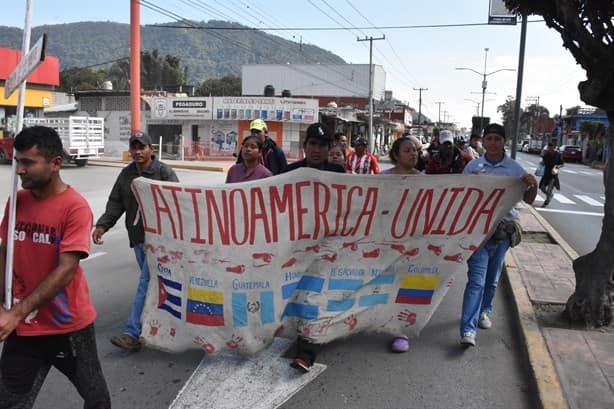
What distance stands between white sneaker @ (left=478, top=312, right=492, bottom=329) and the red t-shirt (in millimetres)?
3492

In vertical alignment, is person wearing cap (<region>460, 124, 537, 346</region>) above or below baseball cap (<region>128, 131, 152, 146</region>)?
below

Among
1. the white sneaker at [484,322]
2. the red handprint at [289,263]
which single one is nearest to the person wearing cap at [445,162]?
the white sneaker at [484,322]

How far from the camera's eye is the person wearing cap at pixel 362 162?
7906 millimetres

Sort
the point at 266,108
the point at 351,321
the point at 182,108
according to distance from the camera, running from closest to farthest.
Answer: the point at 351,321 < the point at 266,108 < the point at 182,108

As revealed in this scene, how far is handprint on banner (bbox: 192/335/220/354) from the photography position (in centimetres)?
357

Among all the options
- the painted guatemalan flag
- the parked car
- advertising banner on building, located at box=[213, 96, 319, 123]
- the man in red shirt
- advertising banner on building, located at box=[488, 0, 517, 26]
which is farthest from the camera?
the parked car

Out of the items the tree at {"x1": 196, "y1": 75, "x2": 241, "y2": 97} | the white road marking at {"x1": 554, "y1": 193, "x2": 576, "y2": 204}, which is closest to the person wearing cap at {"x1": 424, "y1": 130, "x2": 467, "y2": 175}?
the white road marking at {"x1": 554, "y1": 193, "x2": 576, "y2": 204}

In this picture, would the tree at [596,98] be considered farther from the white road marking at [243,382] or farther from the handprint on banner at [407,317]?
the white road marking at [243,382]

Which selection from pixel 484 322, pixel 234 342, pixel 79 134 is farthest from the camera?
pixel 79 134

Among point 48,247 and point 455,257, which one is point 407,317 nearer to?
point 455,257

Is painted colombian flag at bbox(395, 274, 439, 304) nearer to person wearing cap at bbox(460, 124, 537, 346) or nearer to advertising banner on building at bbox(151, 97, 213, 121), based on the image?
person wearing cap at bbox(460, 124, 537, 346)

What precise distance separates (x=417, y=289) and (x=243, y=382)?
1488 millimetres

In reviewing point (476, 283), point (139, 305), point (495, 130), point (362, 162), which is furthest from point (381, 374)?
point (362, 162)

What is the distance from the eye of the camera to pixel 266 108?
3291 centimetres
